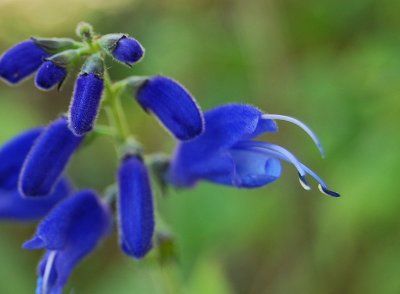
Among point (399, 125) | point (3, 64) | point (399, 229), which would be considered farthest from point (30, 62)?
point (399, 229)

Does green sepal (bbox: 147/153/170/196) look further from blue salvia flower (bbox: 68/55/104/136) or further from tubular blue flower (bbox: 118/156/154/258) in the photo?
blue salvia flower (bbox: 68/55/104/136)

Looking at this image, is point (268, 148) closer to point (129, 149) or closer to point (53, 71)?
point (129, 149)

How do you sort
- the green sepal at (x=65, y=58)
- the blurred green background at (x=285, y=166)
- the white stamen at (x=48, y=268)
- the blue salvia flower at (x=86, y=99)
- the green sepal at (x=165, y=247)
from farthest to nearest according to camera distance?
1. the blurred green background at (x=285, y=166)
2. the green sepal at (x=165, y=247)
3. the white stamen at (x=48, y=268)
4. the green sepal at (x=65, y=58)
5. the blue salvia flower at (x=86, y=99)

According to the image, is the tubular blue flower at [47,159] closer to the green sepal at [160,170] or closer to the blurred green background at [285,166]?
the green sepal at [160,170]

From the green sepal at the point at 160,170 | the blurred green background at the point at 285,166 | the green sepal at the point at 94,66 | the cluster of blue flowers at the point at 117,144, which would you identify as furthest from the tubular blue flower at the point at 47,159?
the blurred green background at the point at 285,166

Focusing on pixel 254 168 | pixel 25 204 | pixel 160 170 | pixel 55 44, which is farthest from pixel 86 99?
pixel 25 204
